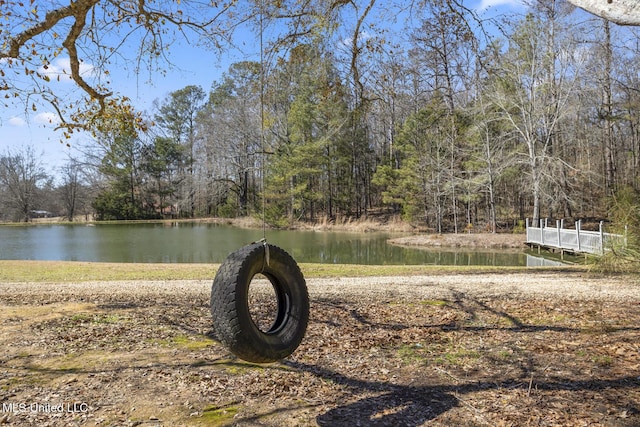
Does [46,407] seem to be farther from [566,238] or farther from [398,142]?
[398,142]

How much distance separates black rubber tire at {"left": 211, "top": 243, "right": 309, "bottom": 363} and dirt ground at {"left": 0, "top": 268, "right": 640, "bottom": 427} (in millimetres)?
517

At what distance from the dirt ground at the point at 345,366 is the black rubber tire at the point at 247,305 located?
1.69 feet

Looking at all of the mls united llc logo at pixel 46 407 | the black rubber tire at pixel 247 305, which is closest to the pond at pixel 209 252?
the black rubber tire at pixel 247 305

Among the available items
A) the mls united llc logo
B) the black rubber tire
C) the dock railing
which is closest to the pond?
the dock railing

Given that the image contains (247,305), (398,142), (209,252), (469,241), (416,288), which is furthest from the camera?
(398,142)

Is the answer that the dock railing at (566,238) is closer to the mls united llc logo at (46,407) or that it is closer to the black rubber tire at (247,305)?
the black rubber tire at (247,305)

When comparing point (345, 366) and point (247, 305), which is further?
point (345, 366)

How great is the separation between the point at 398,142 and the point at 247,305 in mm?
30502

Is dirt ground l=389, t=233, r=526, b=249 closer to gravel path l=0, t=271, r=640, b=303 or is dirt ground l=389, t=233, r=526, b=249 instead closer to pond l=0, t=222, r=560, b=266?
pond l=0, t=222, r=560, b=266

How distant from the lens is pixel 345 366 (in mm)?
4039

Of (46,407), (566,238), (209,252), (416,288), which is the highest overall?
(566,238)

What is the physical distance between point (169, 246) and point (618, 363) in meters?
20.9

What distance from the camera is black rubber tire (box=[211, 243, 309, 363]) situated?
9.23ft

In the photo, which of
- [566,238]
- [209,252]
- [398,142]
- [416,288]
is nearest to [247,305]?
[416,288]
